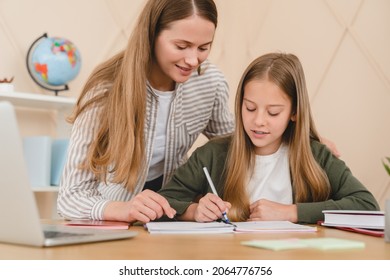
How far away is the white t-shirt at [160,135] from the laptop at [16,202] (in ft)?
2.11

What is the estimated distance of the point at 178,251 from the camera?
0.65 meters

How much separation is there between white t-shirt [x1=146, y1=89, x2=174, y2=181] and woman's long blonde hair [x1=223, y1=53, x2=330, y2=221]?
6.3 inches

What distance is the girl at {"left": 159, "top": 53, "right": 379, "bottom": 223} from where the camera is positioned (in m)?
1.21

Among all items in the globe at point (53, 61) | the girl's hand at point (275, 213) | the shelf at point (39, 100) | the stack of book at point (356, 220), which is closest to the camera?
the stack of book at point (356, 220)

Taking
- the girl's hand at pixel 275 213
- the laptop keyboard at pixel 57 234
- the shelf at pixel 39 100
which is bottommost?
the girl's hand at pixel 275 213

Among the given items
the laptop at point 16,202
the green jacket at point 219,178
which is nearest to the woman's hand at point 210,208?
the green jacket at point 219,178

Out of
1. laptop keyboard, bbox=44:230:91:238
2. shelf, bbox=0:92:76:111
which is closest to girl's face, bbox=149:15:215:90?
laptop keyboard, bbox=44:230:91:238

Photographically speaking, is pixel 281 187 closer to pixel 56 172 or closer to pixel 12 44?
pixel 56 172

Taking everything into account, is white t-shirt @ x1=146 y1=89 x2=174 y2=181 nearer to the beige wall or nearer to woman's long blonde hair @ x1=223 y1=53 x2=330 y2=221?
woman's long blonde hair @ x1=223 y1=53 x2=330 y2=221

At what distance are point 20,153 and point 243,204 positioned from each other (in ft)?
2.14

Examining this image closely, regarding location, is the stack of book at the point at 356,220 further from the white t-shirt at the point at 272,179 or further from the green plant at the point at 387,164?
the green plant at the point at 387,164

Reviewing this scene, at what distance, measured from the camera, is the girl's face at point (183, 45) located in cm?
116

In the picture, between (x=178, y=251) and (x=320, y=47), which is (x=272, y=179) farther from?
(x=320, y=47)
